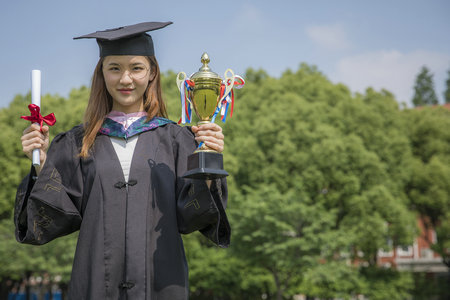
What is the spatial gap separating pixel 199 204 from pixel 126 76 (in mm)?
1018

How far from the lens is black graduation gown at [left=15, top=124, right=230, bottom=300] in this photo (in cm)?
339

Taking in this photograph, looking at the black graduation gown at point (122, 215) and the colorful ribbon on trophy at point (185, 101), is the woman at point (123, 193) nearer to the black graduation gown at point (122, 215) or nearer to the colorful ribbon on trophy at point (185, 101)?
the black graduation gown at point (122, 215)

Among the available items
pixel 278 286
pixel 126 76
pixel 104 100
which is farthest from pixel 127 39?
pixel 278 286

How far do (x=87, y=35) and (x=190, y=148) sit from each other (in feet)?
3.37

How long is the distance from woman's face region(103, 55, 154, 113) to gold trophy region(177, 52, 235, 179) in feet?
0.92

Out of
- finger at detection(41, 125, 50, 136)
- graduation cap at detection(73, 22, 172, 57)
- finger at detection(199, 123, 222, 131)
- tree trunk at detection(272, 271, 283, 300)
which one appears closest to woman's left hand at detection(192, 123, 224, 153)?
finger at detection(199, 123, 222, 131)

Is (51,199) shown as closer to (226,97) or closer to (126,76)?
(126,76)

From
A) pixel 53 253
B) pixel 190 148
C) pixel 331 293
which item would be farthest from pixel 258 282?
pixel 190 148

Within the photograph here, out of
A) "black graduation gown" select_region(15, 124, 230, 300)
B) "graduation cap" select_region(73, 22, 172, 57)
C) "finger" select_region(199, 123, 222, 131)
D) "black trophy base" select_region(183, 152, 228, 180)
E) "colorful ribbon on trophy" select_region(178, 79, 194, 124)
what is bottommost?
"black graduation gown" select_region(15, 124, 230, 300)

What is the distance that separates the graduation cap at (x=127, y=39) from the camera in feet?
12.1

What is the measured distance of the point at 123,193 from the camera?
3.53 metres

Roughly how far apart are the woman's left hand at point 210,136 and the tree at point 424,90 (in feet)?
222

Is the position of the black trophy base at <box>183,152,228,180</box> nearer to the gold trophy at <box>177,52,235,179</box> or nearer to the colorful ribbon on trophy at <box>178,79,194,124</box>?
the gold trophy at <box>177,52,235,179</box>

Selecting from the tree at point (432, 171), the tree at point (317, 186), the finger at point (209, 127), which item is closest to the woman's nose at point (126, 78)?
the finger at point (209, 127)
